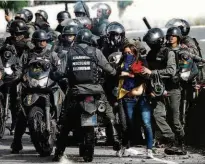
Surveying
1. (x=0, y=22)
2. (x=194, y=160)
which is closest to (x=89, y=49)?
(x=194, y=160)

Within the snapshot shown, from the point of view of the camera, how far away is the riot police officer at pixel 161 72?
14.5 metres

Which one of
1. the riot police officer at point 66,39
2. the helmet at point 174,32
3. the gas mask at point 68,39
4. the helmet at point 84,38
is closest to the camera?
the helmet at point 84,38

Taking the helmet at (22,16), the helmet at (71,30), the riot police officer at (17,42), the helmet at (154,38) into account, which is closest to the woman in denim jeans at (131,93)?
the helmet at (154,38)

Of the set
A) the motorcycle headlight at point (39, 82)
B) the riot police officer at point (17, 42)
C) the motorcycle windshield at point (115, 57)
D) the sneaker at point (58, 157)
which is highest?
the riot police officer at point (17, 42)

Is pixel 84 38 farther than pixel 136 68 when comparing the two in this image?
No

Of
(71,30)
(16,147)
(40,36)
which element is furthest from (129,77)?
(16,147)

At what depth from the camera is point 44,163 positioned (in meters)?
13.7

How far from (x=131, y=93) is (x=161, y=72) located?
1.85ft

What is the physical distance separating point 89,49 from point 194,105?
2836 millimetres

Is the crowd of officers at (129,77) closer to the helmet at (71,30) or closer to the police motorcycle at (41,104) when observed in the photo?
the helmet at (71,30)

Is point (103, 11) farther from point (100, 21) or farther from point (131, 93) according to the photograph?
point (131, 93)

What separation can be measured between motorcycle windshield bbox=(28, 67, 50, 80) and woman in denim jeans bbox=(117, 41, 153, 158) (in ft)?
3.80

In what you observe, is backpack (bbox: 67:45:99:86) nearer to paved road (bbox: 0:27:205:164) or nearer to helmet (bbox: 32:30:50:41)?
paved road (bbox: 0:27:205:164)

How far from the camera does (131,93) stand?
564 inches
